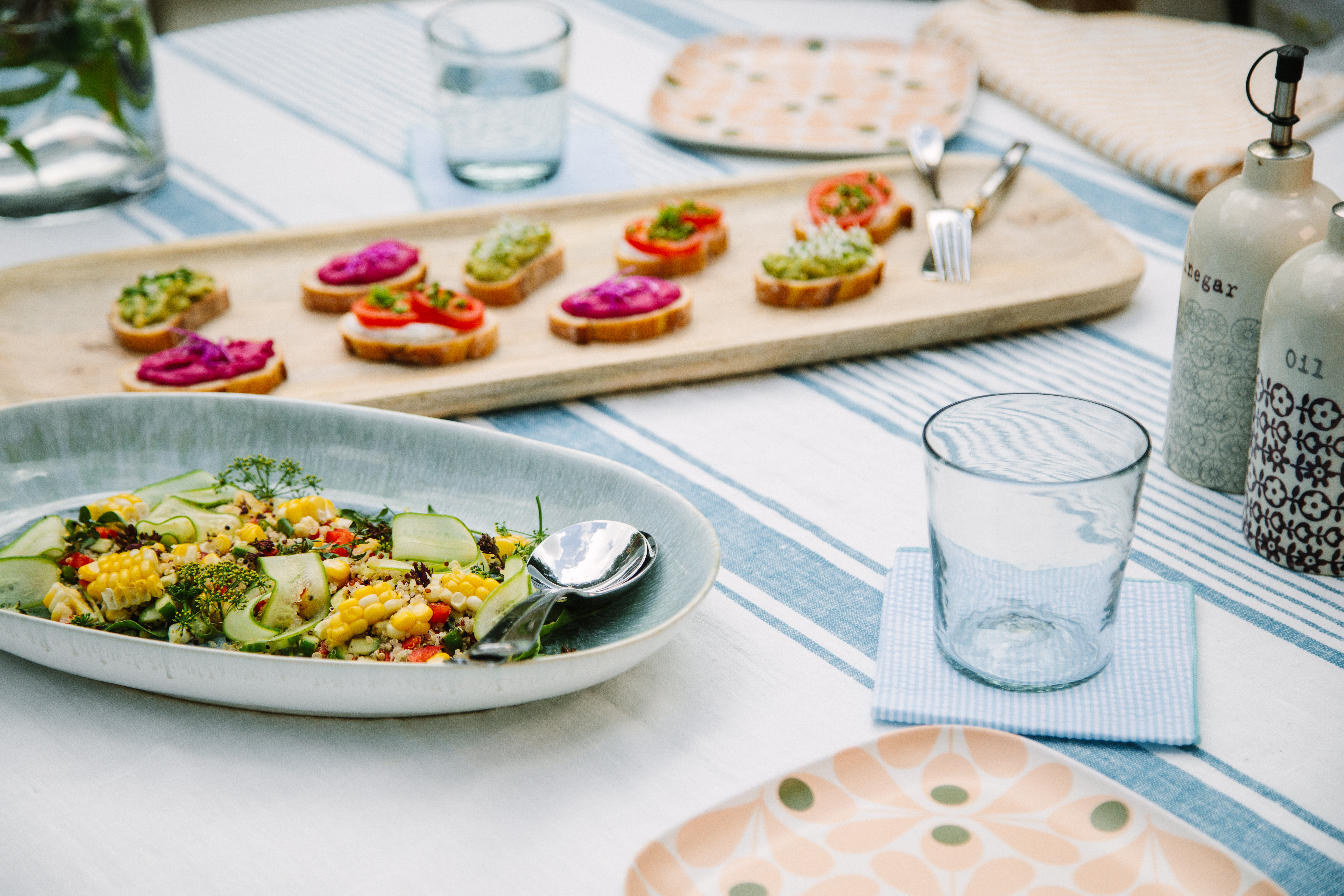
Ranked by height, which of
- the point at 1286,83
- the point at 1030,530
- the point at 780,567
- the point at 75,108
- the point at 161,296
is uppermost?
the point at 1286,83

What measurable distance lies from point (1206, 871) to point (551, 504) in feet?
2.43

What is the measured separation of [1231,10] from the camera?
3.60 m

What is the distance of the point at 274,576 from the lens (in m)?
1.13


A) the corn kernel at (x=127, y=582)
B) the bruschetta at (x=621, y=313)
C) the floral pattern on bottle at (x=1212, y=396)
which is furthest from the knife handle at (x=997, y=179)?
the corn kernel at (x=127, y=582)

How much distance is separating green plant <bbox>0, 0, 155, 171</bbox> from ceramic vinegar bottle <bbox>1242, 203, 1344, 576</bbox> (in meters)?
1.96

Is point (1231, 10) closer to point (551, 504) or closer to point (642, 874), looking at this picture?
point (551, 504)

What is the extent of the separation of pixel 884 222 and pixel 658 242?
0.41 metres

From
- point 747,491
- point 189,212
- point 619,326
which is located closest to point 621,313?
point 619,326

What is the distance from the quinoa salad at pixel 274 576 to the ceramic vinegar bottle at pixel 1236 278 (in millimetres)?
788

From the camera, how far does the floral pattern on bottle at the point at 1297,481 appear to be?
119 centimetres

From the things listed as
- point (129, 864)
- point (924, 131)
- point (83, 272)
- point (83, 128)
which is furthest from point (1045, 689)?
point (83, 128)

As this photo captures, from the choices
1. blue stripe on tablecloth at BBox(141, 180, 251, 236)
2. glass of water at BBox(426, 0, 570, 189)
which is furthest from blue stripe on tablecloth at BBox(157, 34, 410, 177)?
blue stripe on tablecloth at BBox(141, 180, 251, 236)

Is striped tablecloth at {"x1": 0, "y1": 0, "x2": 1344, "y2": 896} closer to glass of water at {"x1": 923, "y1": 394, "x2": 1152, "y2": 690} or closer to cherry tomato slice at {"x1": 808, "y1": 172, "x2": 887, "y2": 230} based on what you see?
glass of water at {"x1": 923, "y1": 394, "x2": 1152, "y2": 690}

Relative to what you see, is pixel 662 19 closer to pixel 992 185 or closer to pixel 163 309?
pixel 992 185
